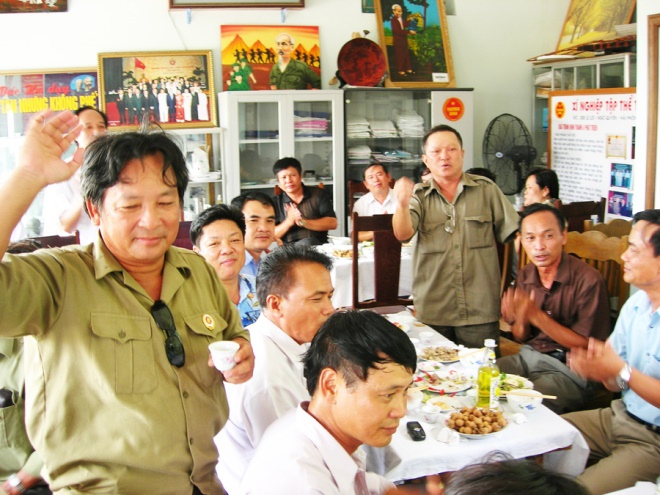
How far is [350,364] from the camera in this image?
145 centimetres

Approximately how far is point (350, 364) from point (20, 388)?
103 cm

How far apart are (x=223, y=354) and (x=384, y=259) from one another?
2414mm

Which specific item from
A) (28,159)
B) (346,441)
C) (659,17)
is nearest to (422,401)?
(346,441)

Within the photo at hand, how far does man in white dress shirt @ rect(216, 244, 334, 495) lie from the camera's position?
72.1 inches

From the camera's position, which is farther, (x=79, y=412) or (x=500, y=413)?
(x=500, y=413)

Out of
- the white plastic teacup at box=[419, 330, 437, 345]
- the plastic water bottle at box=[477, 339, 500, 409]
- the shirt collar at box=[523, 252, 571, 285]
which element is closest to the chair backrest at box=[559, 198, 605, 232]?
the shirt collar at box=[523, 252, 571, 285]

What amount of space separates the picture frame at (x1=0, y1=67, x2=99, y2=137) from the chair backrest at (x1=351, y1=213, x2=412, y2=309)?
3038 mm

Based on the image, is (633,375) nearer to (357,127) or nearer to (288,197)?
(288,197)

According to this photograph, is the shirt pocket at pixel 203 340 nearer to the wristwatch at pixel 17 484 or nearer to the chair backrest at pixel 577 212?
the wristwatch at pixel 17 484

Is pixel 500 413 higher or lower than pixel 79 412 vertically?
lower

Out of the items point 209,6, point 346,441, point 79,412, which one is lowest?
point 346,441

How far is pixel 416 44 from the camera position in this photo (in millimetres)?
6180

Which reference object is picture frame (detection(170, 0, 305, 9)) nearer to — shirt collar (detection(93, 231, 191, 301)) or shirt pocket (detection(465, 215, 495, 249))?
shirt pocket (detection(465, 215, 495, 249))

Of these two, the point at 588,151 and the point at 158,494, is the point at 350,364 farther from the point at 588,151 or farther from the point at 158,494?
the point at 588,151
